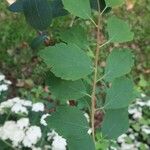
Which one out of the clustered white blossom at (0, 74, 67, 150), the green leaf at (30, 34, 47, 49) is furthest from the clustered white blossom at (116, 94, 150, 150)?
the green leaf at (30, 34, 47, 49)

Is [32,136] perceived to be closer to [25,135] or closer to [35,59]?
[25,135]

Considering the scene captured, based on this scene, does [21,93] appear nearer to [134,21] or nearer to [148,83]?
[148,83]

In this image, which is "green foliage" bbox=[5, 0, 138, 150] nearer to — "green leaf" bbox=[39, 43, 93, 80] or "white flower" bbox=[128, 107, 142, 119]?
"green leaf" bbox=[39, 43, 93, 80]

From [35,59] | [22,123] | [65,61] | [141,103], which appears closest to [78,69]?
[65,61]

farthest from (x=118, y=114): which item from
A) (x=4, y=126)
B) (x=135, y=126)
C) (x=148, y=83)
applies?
(x=148, y=83)

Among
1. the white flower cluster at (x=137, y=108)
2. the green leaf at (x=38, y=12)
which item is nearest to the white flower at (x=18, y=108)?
the white flower cluster at (x=137, y=108)

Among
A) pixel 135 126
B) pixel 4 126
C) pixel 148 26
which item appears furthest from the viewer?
pixel 148 26
